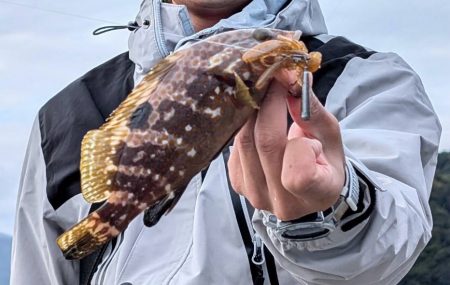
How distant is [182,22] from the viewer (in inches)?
139

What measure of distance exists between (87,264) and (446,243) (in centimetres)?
209

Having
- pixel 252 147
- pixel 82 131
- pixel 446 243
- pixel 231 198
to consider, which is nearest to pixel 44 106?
pixel 82 131

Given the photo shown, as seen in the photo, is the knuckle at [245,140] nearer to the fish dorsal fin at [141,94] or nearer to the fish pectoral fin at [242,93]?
the fish pectoral fin at [242,93]

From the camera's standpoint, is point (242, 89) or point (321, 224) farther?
point (321, 224)

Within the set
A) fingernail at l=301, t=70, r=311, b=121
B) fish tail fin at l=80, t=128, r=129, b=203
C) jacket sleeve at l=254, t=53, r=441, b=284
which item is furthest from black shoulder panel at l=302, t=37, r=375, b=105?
fish tail fin at l=80, t=128, r=129, b=203

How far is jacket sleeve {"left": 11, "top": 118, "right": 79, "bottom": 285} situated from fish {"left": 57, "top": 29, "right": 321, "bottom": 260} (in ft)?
4.61

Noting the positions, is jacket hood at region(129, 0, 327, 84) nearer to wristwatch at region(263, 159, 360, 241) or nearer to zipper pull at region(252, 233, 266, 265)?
zipper pull at region(252, 233, 266, 265)

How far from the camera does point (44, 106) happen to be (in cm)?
389

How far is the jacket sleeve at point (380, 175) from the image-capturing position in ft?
9.02

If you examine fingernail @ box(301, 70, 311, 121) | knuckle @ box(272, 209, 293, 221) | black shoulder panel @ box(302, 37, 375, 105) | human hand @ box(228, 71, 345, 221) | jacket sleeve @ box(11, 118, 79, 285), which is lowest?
jacket sleeve @ box(11, 118, 79, 285)

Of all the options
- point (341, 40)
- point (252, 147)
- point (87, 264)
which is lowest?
point (87, 264)

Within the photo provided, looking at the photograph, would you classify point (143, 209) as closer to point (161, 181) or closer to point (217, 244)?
point (161, 181)

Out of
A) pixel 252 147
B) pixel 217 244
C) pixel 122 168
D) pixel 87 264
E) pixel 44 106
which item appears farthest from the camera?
pixel 44 106

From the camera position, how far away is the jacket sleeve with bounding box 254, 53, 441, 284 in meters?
2.75
